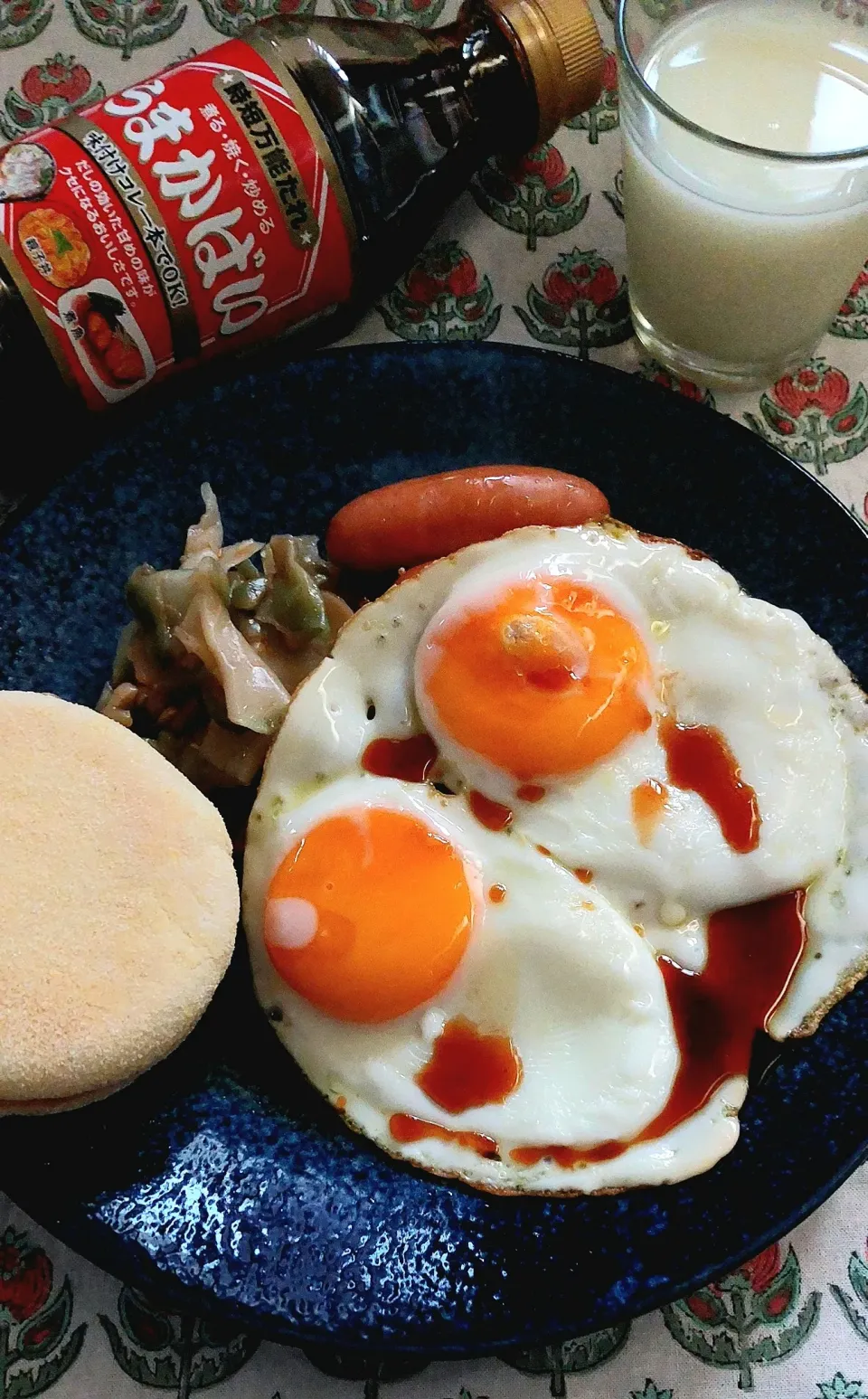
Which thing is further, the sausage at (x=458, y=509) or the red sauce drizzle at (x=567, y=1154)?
the sausage at (x=458, y=509)

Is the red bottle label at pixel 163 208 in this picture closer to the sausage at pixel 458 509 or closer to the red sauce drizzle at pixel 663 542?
the sausage at pixel 458 509

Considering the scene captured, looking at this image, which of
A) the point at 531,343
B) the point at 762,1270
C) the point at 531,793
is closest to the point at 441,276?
the point at 531,343

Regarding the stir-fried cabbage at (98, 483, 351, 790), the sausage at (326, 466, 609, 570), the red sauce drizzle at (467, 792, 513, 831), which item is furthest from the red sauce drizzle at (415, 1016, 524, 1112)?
the sausage at (326, 466, 609, 570)

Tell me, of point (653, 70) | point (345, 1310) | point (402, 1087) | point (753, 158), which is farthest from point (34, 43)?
point (345, 1310)

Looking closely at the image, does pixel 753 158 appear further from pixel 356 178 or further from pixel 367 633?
pixel 367 633

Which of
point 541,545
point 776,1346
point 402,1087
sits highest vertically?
point 541,545

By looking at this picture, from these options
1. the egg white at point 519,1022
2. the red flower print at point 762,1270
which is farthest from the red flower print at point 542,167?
the red flower print at point 762,1270

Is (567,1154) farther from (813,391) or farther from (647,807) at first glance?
(813,391)
